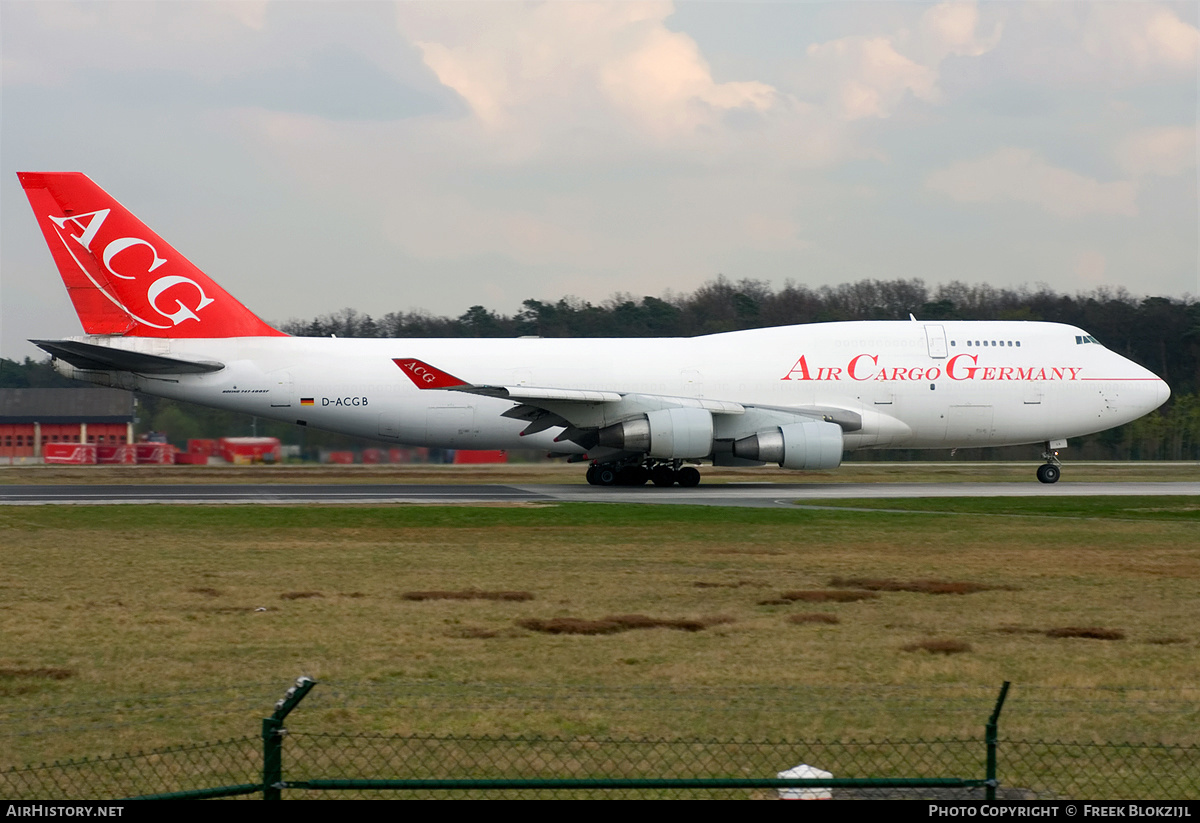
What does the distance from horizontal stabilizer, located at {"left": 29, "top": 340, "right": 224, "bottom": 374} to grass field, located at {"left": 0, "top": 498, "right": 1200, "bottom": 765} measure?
9.68 m

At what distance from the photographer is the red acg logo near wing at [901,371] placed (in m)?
33.7

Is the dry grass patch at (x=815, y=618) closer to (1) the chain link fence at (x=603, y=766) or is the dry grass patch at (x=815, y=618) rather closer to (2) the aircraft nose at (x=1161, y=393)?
(1) the chain link fence at (x=603, y=766)

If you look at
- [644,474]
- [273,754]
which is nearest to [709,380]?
[644,474]

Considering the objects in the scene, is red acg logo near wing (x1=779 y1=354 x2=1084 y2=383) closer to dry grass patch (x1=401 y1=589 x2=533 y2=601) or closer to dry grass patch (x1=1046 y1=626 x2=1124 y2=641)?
dry grass patch (x1=401 y1=589 x2=533 y2=601)

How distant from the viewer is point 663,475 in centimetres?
3403

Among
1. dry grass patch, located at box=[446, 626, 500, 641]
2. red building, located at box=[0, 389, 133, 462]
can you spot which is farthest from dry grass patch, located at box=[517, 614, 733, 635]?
red building, located at box=[0, 389, 133, 462]

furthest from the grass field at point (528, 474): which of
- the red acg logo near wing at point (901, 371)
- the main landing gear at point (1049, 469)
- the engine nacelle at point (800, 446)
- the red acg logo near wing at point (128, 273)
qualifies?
the red acg logo near wing at point (128, 273)

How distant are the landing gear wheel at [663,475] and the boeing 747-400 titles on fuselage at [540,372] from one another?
0.13ft

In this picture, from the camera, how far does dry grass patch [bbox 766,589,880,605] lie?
1494 cm

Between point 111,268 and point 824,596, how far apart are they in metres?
26.3

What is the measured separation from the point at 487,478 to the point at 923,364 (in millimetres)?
15365

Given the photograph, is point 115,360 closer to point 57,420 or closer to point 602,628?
point 602,628
